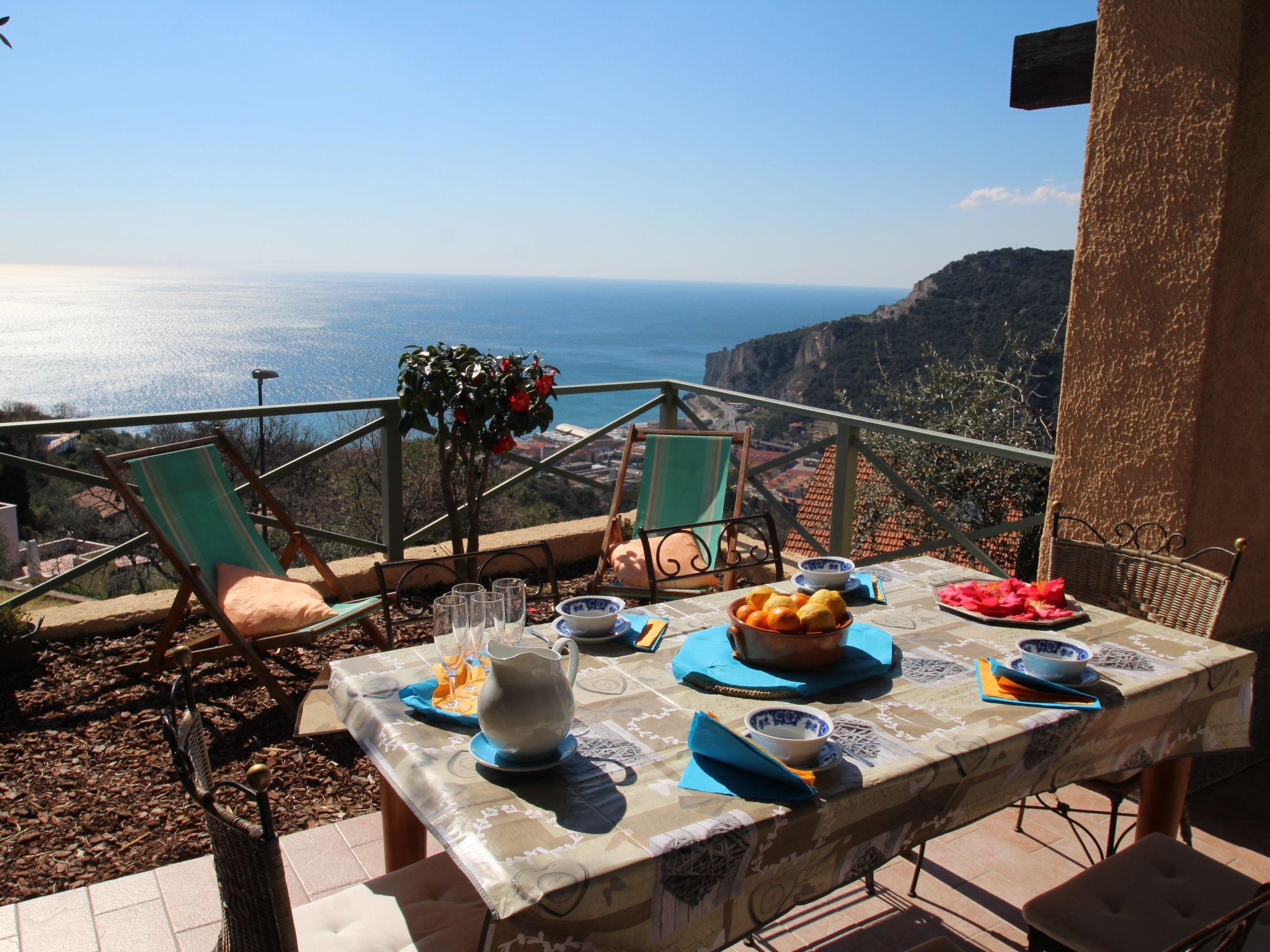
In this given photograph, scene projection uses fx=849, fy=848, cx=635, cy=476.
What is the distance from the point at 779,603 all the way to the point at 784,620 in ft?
0.22

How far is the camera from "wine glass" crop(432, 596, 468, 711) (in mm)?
1517

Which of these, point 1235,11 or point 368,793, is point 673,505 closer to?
point 368,793

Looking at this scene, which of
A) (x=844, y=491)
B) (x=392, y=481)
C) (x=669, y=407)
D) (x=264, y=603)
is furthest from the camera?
(x=669, y=407)

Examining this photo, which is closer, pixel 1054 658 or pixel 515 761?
pixel 515 761

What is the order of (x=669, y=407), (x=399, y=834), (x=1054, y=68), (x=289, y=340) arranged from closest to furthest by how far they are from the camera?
(x=399, y=834) → (x=1054, y=68) → (x=669, y=407) → (x=289, y=340)

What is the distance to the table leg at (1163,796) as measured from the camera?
182 centimetres

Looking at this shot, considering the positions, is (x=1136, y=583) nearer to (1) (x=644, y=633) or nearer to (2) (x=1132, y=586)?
(2) (x=1132, y=586)

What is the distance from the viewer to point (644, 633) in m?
1.86

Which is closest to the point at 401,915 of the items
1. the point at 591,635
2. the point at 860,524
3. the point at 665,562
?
the point at 591,635

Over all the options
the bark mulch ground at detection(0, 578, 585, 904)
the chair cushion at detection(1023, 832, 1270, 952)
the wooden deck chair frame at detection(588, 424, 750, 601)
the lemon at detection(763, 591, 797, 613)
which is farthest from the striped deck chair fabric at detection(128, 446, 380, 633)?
the chair cushion at detection(1023, 832, 1270, 952)

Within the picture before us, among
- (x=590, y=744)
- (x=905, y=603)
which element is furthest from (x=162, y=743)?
(x=905, y=603)

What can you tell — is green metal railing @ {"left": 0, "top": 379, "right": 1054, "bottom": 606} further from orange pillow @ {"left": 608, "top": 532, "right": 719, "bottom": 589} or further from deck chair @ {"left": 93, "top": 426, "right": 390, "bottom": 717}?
orange pillow @ {"left": 608, "top": 532, "right": 719, "bottom": 589}

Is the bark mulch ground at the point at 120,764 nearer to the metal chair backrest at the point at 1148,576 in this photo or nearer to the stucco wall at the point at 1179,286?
the metal chair backrest at the point at 1148,576

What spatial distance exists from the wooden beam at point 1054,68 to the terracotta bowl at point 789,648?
7.24 feet
